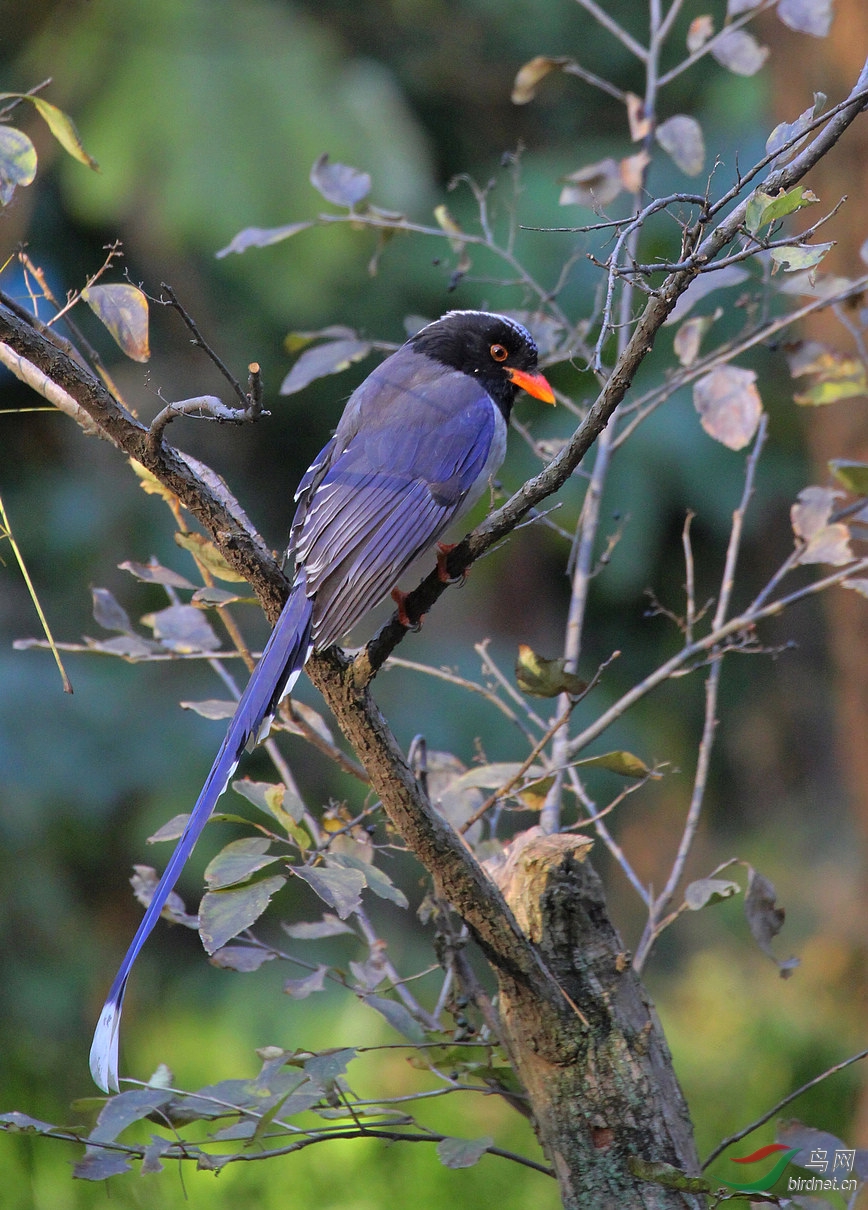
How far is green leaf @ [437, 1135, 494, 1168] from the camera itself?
5.55ft

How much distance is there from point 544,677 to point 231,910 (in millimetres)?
612

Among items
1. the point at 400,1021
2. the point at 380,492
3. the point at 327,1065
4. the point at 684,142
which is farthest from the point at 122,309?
the point at 684,142

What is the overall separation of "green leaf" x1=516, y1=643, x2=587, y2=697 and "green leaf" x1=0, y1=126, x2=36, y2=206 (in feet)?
3.17

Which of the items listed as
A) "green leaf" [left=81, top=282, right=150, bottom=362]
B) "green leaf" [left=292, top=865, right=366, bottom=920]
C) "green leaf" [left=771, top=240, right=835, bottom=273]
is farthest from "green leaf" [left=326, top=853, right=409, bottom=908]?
"green leaf" [left=771, top=240, right=835, bottom=273]

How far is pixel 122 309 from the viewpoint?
5.24 feet

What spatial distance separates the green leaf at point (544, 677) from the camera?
6.00 feet

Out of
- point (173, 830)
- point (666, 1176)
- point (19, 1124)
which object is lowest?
point (666, 1176)

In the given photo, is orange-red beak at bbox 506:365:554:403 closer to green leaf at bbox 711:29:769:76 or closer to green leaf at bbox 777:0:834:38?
green leaf at bbox 711:29:769:76

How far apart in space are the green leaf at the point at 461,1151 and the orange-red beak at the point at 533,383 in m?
1.59

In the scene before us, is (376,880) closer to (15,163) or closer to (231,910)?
(231,910)

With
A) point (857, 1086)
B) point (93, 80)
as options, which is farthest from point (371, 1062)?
point (93, 80)

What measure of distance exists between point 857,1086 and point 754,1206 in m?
2.86

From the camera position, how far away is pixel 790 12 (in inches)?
91.1

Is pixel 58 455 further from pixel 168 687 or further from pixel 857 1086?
pixel 857 1086
